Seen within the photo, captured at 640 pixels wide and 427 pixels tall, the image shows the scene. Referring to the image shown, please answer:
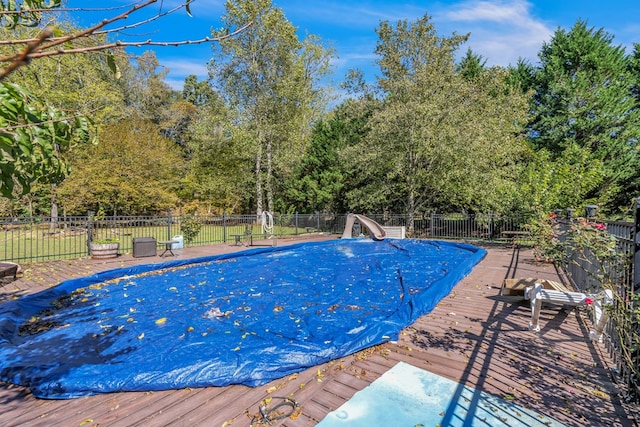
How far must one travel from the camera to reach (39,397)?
2.58 meters

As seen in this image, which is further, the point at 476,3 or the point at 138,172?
the point at 138,172

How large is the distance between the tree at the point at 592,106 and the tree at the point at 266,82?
48.7 feet

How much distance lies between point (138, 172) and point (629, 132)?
27000 millimetres

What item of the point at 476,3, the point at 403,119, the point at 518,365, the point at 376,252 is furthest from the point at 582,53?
the point at 518,365

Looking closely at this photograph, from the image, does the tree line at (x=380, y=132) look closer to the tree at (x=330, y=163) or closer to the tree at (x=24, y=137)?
the tree at (x=330, y=163)

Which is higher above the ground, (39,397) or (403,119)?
(403,119)

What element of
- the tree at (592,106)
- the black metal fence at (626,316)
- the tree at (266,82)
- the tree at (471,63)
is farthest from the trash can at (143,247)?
the tree at (471,63)

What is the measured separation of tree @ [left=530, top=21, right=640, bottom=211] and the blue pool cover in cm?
1521

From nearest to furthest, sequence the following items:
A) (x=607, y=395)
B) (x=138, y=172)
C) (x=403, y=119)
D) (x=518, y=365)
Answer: (x=607, y=395), (x=518, y=365), (x=403, y=119), (x=138, y=172)

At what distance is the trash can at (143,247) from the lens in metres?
9.23

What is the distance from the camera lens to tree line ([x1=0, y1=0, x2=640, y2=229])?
44.7ft

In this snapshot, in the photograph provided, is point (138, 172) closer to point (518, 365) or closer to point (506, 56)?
point (518, 365)

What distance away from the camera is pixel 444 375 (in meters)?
2.86

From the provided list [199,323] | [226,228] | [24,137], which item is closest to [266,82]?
[226,228]
